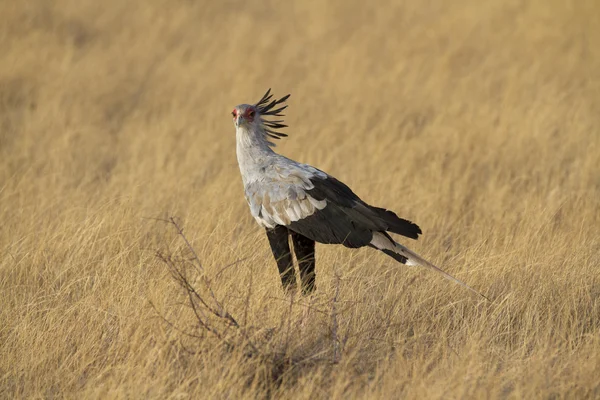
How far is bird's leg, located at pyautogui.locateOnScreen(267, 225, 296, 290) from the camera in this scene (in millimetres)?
4762

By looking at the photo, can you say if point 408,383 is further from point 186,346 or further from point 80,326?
point 80,326

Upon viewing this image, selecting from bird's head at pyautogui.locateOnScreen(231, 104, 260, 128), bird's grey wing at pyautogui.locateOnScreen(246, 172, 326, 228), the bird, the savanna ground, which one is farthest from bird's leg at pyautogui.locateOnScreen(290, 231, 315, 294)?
bird's head at pyautogui.locateOnScreen(231, 104, 260, 128)

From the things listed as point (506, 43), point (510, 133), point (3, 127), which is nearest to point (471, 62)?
point (506, 43)

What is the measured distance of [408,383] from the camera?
3.94m

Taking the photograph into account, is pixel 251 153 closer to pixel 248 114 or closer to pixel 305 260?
pixel 248 114

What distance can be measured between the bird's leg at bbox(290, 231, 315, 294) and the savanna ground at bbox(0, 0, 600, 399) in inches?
4.6

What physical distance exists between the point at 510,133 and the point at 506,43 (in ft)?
11.4

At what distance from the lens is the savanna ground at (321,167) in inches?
163

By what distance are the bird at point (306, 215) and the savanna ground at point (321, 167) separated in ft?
0.86

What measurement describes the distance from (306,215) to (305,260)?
0.35 meters

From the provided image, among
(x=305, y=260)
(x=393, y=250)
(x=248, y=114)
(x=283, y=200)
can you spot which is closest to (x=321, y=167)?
(x=248, y=114)

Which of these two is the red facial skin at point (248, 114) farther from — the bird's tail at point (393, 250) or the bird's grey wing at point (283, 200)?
the bird's tail at point (393, 250)

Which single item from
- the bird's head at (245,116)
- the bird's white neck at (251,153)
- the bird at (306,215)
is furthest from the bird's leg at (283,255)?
the bird's head at (245,116)

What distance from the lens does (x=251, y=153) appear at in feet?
16.2
